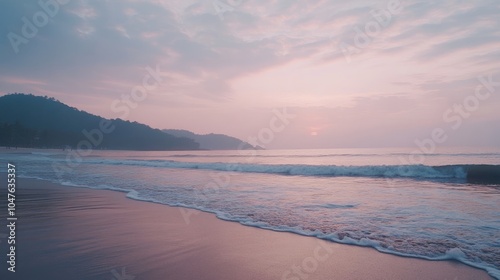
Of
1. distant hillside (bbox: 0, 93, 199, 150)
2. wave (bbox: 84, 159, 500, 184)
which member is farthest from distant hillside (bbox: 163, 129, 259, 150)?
wave (bbox: 84, 159, 500, 184)

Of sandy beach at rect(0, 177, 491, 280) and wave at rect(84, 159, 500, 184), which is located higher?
wave at rect(84, 159, 500, 184)

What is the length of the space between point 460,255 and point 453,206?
467 centimetres

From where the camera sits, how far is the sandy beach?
3998mm

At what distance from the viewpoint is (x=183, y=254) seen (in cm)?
473

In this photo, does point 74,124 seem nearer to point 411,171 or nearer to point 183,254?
point 411,171

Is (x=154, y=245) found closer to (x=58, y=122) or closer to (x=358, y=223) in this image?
(x=358, y=223)

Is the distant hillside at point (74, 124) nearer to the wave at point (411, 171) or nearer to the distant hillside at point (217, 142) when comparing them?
the distant hillside at point (217, 142)

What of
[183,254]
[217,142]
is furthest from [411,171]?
[217,142]

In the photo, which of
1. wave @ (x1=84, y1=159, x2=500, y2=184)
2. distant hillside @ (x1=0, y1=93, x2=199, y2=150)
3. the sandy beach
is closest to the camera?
the sandy beach

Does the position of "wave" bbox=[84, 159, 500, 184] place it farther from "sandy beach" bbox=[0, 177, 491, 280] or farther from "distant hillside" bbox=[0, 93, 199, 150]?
"distant hillside" bbox=[0, 93, 199, 150]

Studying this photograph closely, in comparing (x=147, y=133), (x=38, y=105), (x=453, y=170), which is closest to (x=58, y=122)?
(x=38, y=105)

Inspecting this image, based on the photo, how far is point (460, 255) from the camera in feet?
15.2

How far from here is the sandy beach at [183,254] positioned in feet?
13.1

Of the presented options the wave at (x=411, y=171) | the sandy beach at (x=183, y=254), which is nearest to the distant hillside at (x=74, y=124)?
the wave at (x=411, y=171)
